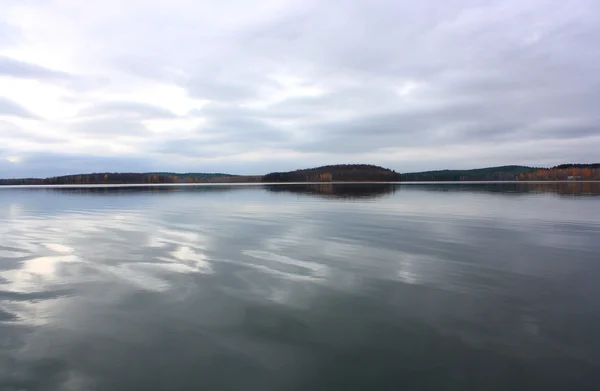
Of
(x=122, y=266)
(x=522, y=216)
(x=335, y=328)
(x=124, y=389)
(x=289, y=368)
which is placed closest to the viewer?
(x=124, y=389)

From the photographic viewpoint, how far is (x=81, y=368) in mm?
5445

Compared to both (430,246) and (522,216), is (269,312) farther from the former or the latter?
(522,216)

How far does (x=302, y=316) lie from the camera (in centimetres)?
721

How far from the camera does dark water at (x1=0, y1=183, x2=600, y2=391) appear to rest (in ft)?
17.2

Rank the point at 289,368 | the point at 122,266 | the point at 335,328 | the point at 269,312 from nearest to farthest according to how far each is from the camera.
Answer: the point at 289,368
the point at 335,328
the point at 269,312
the point at 122,266

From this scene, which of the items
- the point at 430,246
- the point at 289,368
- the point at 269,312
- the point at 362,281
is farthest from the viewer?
the point at 430,246

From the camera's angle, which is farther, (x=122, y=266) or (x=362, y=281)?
(x=122, y=266)

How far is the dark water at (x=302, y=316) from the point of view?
5.23m

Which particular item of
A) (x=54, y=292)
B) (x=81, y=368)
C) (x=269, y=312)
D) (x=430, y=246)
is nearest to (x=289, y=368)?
(x=269, y=312)

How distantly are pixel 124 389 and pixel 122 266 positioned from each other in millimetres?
7103

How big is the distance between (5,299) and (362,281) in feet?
29.4

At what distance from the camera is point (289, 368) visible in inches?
213

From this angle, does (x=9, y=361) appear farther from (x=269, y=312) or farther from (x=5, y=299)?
(x=269, y=312)

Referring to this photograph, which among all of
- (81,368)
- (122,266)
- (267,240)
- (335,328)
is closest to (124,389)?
(81,368)
